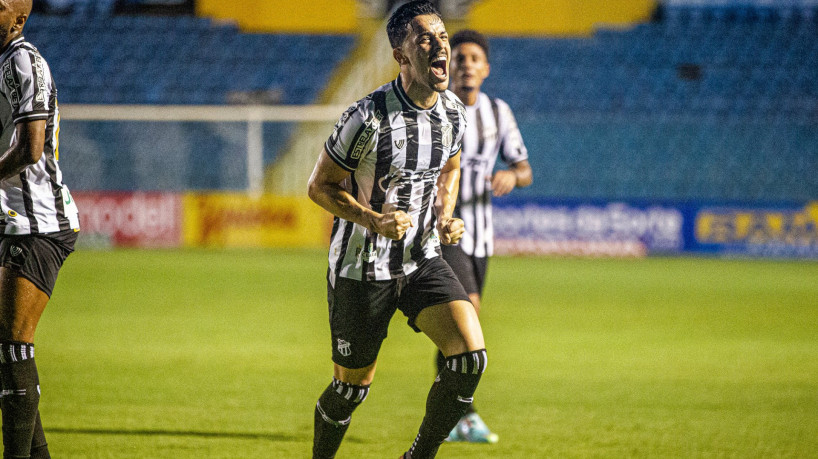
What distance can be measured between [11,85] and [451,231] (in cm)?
196

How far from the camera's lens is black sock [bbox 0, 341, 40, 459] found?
409 cm

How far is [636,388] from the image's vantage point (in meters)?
7.07

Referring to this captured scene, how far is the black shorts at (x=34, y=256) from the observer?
161 inches

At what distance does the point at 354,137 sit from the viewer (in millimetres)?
4160

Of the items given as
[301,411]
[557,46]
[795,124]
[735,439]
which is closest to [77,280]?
[301,411]

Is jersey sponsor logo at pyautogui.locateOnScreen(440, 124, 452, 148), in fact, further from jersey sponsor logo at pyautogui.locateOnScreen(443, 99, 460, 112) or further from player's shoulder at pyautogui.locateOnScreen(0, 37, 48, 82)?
player's shoulder at pyautogui.locateOnScreen(0, 37, 48, 82)

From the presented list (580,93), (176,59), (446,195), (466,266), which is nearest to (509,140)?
(466,266)

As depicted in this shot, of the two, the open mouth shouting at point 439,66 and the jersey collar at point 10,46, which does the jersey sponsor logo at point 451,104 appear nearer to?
the open mouth shouting at point 439,66

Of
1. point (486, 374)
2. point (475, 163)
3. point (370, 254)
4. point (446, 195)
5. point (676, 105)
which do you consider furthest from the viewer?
point (676, 105)

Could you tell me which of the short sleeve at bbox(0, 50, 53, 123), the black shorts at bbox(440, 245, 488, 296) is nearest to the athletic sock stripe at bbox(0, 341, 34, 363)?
the short sleeve at bbox(0, 50, 53, 123)

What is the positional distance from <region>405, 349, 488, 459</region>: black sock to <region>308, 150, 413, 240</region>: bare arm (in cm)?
63

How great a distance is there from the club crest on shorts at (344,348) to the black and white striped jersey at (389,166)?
0.30 meters

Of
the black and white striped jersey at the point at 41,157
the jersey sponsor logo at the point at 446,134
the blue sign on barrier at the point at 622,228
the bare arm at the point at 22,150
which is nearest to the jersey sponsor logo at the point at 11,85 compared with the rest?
the black and white striped jersey at the point at 41,157

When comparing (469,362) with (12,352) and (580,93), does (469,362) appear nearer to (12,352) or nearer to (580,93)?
(12,352)
